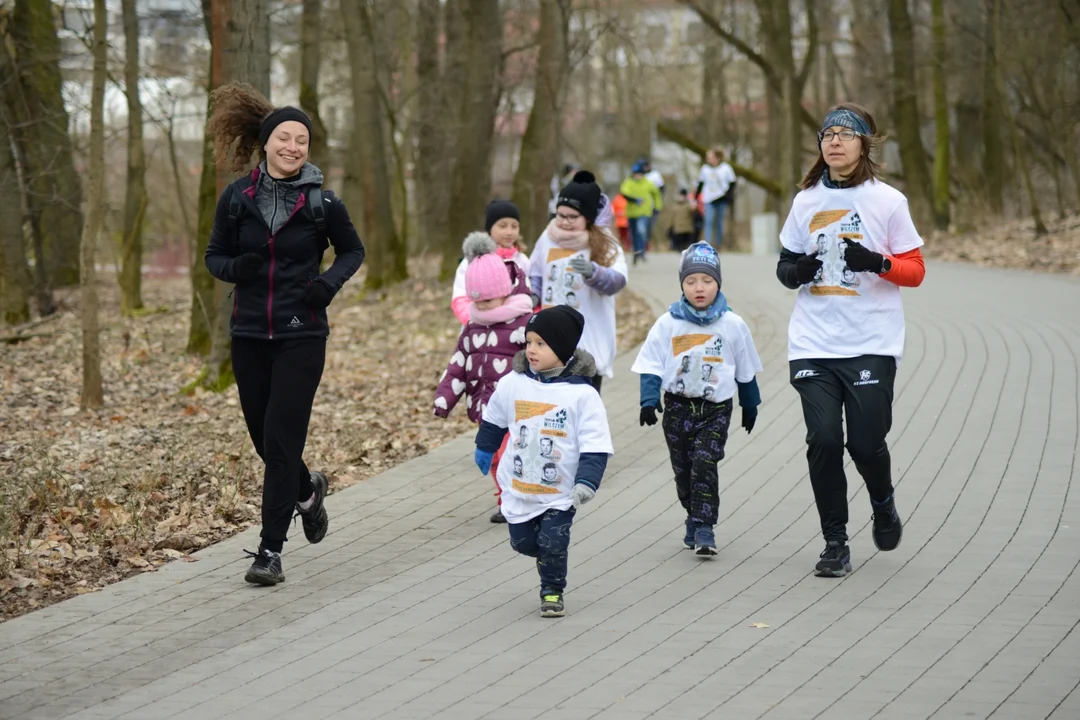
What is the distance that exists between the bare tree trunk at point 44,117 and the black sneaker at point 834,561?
1659 cm

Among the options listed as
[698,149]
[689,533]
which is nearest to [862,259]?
[689,533]

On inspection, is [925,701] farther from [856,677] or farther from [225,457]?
[225,457]

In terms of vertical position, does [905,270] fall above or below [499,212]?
below

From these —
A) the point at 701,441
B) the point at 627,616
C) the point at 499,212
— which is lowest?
the point at 627,616

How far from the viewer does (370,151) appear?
72.5 ft

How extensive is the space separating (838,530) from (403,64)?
33.0 metres

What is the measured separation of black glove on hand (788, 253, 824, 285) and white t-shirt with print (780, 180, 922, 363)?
9cm

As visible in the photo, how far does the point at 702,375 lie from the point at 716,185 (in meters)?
19.4

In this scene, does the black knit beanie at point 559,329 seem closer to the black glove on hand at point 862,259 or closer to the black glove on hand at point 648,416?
the black glove on hand at point 648,416

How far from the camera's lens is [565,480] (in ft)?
20.6

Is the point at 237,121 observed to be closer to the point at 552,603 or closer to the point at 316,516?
the point at 316,516

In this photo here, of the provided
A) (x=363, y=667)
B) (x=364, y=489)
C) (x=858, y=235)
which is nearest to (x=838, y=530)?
(x=858, y=235)

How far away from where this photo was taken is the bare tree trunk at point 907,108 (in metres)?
30.9

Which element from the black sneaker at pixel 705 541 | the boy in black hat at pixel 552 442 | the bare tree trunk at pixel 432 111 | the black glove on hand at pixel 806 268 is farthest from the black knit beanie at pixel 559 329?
the bare tree trunk at pixel 432 111
